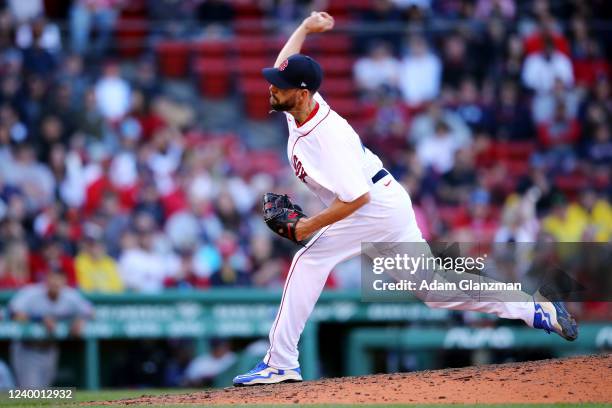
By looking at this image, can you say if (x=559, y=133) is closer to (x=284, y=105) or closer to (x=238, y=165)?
(x=238, y=165)

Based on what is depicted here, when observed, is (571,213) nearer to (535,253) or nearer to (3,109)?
(535,253)

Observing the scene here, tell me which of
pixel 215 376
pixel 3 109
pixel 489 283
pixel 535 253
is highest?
pixel 3 109

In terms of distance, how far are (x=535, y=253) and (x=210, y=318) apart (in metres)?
3.42

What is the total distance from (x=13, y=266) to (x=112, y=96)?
3.09m

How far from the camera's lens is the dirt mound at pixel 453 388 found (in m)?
6.27

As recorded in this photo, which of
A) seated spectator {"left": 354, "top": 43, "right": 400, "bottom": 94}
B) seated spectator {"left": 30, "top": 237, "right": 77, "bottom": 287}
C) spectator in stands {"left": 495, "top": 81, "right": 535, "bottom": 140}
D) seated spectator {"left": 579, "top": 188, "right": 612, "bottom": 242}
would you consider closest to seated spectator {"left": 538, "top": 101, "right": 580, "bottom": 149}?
spectator in stands {"left": 495, "top": 81, "right": 535, "bottom": 140}

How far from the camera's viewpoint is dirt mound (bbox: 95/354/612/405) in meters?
6.27

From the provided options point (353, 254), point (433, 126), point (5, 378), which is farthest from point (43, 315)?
point (433, 126)

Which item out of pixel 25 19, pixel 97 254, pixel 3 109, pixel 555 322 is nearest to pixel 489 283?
pixel 555 322

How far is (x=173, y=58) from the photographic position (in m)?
14.7

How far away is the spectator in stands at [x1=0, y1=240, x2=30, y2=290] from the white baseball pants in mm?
5192

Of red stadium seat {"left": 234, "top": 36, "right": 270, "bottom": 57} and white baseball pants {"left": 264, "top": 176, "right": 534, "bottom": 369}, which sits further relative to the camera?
red stadium seat {"left": 234, "top": 36, "right": 270, "bottom": 57}

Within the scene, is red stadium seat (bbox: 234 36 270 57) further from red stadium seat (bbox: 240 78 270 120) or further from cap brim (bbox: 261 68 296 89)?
cap brim (bbox: 261 68 296 89)

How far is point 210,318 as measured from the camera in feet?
36.5
